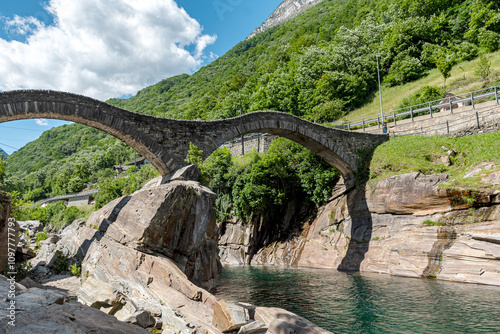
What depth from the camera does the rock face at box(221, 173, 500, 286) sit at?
553 inches

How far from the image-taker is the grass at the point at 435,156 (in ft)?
55.8

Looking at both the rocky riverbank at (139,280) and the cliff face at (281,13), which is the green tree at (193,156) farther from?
the cliff face at (281,13)

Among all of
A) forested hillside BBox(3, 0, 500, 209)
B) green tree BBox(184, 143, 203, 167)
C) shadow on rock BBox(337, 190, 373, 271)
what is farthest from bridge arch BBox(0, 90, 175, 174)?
forested hillside BBox(3, 0, 500, 209)

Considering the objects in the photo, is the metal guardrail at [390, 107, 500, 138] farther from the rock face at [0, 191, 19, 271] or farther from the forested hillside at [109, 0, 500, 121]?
the rock face at [0, 191, 19, 271]

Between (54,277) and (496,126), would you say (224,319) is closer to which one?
(54,277)

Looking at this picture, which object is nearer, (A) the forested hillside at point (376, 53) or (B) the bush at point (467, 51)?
(B) the bush at point (467, 51)

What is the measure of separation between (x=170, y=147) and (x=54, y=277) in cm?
742

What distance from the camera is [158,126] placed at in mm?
15023

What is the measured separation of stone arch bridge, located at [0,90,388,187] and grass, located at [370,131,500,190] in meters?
3.07

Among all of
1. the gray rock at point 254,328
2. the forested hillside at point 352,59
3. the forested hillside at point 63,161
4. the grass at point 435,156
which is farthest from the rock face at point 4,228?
the forested hillside at point 63,161

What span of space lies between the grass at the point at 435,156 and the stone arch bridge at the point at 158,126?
3.07 meters

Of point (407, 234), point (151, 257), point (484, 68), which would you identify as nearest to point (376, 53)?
point (484, 68)

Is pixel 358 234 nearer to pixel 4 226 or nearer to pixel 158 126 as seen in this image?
pixel 158 126

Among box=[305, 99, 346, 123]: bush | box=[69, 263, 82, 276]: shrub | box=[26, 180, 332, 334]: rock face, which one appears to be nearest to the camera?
box=[26, 180, 332, 334]: rock face
